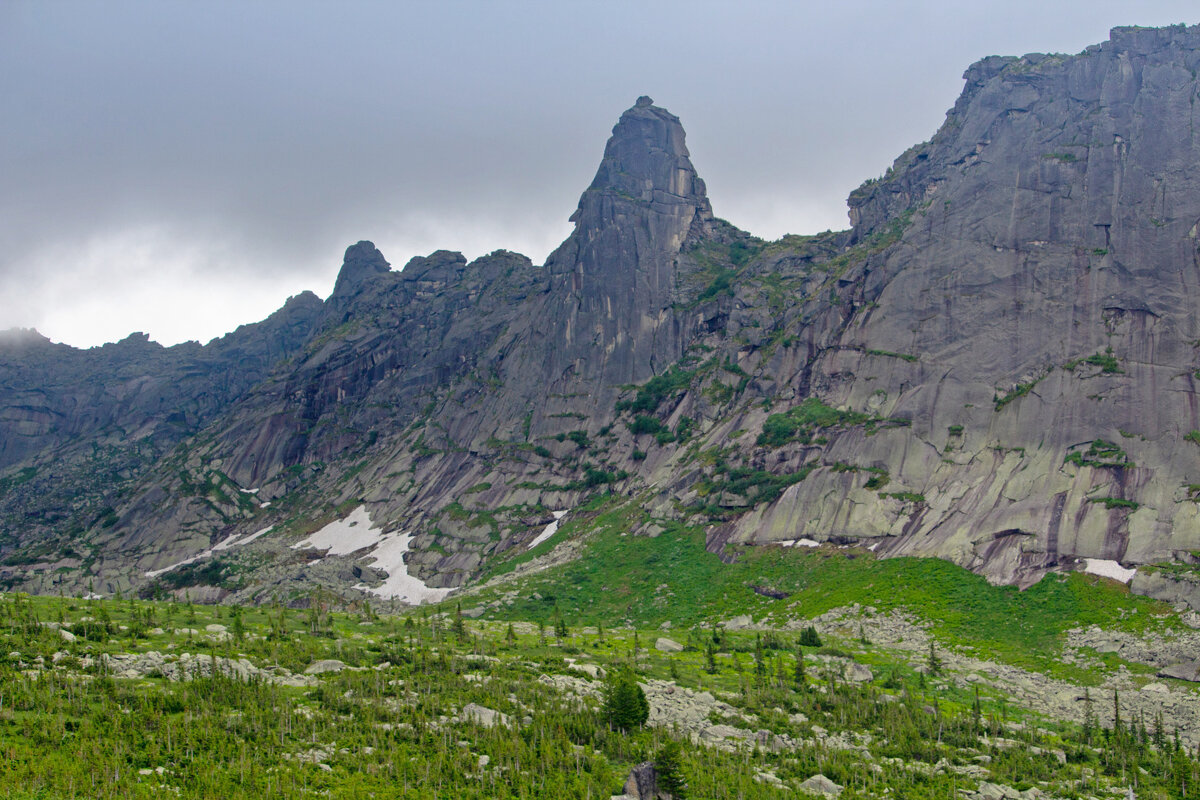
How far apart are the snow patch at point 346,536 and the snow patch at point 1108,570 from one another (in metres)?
123

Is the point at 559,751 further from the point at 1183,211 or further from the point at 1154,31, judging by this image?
the point at 1154,31

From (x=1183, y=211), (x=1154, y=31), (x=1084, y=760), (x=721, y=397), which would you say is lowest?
(x=1084, y=760)

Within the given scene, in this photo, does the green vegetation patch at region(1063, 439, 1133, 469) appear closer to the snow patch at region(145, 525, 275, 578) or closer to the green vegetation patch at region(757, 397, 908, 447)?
the green vegetation patch at region(757, 397, 908, 447)

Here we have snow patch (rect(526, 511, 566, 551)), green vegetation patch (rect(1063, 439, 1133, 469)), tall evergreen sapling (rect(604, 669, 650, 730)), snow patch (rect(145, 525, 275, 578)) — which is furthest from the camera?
snow patch (rect(145, 525, 275, 578))

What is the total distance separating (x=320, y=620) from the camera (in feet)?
233

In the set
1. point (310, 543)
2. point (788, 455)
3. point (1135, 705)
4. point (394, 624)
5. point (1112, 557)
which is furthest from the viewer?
point (310, 543)

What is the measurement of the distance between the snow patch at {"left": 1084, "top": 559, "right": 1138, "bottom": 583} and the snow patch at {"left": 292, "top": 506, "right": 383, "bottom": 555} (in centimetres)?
12327

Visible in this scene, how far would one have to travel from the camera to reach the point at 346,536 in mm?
167375

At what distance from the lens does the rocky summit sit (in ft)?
326

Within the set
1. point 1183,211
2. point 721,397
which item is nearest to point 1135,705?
point 1183,211

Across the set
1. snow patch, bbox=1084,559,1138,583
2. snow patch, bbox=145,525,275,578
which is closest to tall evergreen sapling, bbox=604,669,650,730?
snow patch, bbox=1084,559,1138,583

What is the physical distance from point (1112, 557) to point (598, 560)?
65.9 meters

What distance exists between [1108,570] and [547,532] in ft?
292

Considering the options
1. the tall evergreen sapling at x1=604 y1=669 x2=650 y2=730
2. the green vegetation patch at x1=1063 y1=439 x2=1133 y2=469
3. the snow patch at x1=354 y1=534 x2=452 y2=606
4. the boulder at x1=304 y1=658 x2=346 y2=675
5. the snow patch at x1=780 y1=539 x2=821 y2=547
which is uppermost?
the green vegetation patch at x1=1063 y1=439 x2=1133 y2=469
